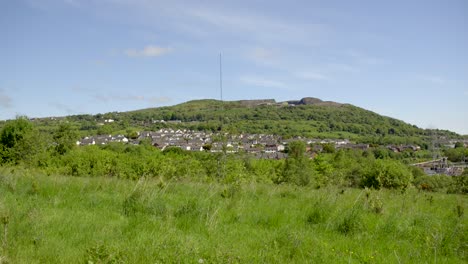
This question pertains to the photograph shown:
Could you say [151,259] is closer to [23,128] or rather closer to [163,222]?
[163,222]

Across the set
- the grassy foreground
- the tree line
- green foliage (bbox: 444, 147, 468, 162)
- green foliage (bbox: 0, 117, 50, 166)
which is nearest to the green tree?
the tree line

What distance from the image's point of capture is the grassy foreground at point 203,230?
13.4ft

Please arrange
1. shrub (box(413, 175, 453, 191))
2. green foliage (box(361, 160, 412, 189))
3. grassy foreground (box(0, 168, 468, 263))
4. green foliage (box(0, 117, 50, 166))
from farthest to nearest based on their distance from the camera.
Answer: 1. green foliage (box(0, 117, 50, 166))
2. green foliage (box(361, 160, 412, 189))
3. shrub (box(413, 175, 453, 191))
4. grassy foreground (box(0, 168, 468, 263))

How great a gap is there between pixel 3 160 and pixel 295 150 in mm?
51939

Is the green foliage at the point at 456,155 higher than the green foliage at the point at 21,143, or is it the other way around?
the green foliage at the point at 21,143

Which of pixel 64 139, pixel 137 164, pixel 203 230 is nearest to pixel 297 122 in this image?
pixel 64 139

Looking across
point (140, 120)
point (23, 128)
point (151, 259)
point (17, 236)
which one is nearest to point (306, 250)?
point (151, 259)

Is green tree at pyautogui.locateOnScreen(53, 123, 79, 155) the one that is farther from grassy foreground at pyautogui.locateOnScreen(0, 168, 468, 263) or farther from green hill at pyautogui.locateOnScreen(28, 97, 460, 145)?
green hill at pyautogui.locateOnScreen(28, 97, 460, 145)

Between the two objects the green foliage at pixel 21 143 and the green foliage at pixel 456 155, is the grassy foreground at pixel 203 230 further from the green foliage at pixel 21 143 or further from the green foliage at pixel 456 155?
the green foliage at pixel 456 155

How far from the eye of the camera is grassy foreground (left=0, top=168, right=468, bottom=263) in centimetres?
408

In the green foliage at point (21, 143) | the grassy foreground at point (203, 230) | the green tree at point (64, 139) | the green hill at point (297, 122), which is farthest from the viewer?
the green hill at point (297, 122)

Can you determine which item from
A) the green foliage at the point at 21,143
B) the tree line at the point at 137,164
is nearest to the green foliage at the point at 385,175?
the tree line at the point at 137,164

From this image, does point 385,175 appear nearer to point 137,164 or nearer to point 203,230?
point 137,164

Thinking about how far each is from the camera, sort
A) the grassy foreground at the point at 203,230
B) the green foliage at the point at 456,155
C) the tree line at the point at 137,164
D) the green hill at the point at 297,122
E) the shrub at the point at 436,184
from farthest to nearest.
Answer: the green hill at the point at 297,122 → the green foliage at the point at 456,155 → the tree line at the point at 137,164 → the shrub at the point at 436,184 → the grassy foreground at the point at 203,230
